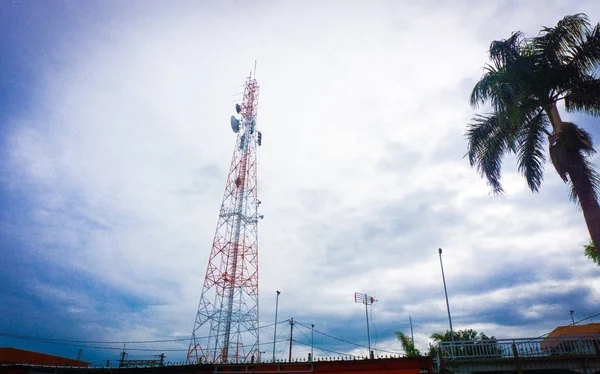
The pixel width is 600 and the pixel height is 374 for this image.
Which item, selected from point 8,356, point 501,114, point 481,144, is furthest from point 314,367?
point 8,356

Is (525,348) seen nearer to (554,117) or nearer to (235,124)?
(554,117)

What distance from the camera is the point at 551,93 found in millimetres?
16359

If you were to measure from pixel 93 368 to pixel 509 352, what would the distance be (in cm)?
2839

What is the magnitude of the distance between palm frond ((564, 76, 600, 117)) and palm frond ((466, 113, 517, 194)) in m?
2.61

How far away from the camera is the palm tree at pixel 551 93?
1511cm

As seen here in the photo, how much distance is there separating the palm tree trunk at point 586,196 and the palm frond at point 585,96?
104 inches

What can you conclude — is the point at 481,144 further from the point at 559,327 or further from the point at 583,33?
the point at 559,327

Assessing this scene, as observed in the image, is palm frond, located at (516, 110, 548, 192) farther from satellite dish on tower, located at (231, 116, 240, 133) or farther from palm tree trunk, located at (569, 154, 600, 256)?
satellite dish on tower, located at (231, 116, 240, 133)

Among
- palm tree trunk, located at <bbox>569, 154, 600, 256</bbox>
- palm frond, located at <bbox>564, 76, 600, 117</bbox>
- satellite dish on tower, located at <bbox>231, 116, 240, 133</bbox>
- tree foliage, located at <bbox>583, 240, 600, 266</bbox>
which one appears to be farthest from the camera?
satellite dish on tower, located at <bbox>231, 116, 240, 133</bbox>

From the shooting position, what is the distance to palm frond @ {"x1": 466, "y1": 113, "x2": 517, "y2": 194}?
17.6m

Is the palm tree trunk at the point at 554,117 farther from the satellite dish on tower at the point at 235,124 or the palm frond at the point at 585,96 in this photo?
the satellite dish on tower at the point at 235,124

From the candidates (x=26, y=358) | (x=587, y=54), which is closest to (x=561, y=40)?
(x=587, y=54)

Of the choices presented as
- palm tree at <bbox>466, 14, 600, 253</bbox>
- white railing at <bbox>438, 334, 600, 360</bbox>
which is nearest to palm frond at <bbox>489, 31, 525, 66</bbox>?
palm tree at <bbox>466, 14, 600, 253</bbox>

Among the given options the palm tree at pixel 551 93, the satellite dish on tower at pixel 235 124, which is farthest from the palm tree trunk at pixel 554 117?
the satellite dish on tower at pixel 235 124
